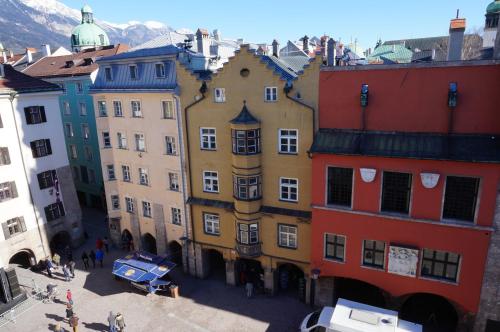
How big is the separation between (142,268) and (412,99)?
24184mm

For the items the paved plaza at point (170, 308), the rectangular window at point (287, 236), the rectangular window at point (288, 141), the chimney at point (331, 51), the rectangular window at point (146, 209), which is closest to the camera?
the rectangular window at point (288, 141)

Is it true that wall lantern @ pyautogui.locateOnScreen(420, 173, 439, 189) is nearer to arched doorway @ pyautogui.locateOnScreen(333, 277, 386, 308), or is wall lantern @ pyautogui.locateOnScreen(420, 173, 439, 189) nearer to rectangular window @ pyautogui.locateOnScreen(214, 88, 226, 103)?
arched doorway @ pyautogui.locateOnScreen(333, 277, 386, 308)

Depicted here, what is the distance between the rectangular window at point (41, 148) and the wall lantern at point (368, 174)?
3049 cm

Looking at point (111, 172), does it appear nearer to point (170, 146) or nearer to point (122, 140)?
point (122, 140)

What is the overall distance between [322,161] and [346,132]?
2411mm

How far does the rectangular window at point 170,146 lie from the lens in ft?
101

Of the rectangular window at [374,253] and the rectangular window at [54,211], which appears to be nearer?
the rectangular window at [374,253]

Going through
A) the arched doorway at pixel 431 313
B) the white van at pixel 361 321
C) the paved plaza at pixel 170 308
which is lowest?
the paved plaza at pixel 170 308

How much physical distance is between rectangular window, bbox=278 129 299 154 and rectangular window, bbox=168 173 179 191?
10425mm

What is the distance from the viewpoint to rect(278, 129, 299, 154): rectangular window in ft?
84.2

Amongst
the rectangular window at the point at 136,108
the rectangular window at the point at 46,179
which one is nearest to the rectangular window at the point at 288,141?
the rectangular window at the point at 136,108

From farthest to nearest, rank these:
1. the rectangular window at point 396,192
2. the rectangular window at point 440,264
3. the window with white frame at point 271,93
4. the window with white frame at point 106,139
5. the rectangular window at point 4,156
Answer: the window with white frame at point 106,139 → the rectangular window at point 4,156 → the window with white frame at point 271,93 → the rectangular window at point 396,192 → the rectangular window at point 440,264

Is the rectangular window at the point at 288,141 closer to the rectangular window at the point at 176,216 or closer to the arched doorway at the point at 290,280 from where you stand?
the arched doorway at the point at 290,280

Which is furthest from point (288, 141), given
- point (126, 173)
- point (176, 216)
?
point (126, 173)
